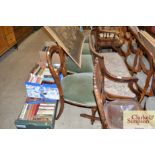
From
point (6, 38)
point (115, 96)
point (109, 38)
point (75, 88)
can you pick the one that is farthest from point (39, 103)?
point (6, 38)

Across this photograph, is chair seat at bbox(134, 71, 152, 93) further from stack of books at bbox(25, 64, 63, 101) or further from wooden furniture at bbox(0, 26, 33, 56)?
wooden furniture at bbox(0, 26, 33, 56)

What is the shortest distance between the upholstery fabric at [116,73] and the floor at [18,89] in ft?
1.42

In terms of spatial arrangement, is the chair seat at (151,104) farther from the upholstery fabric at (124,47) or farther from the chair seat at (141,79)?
the upholstery fabric at (124,47)

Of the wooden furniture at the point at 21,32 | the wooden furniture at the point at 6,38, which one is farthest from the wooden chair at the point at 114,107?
the wooden furniture at the point at 21,32

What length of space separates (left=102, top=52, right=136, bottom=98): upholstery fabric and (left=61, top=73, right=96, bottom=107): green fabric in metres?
0.19

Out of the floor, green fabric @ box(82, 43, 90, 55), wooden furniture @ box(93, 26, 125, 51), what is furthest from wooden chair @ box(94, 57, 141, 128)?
wooden furniture @ box(93, 26, 125, 51)

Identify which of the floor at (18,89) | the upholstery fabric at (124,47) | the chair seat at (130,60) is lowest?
the floor at (18,89)

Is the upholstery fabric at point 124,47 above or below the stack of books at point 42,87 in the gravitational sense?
above

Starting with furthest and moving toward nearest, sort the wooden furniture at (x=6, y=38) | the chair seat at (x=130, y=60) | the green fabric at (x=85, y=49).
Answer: the wooden furniture at (x=6, y=38)
the green fabric at (x=85, y=49)
the chair seat at (x=130, y=60)

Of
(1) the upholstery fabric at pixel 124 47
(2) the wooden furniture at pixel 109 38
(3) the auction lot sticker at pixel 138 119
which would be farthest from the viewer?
(2) the wooden furniture at pixel 109 38

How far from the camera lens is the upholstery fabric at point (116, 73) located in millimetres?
1532

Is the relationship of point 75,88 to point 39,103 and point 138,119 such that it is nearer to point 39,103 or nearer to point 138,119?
point 39,103
